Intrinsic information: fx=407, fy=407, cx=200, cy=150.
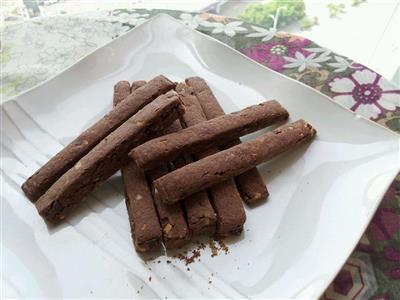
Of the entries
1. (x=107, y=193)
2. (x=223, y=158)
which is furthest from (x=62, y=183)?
(x=223, y=158)

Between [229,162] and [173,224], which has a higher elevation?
[229,162]

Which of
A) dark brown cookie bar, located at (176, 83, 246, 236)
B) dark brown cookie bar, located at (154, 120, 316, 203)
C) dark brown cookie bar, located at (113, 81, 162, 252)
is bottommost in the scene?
dark brown cookie bar, located at (113, 81, 162, 252)

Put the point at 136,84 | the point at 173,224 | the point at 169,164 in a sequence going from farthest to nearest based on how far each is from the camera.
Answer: the point at 136,84
the point at 169,164
the point at 173,224

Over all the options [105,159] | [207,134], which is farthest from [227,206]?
[105,159]

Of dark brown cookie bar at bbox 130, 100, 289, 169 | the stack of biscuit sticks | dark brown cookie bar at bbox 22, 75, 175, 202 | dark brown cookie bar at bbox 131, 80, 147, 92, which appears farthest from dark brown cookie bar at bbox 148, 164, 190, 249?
dark brown cookie bar at bbox 131, 80, 147, 92

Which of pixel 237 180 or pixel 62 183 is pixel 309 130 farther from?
pixel 62 183

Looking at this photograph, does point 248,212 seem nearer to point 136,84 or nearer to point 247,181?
point 247,181

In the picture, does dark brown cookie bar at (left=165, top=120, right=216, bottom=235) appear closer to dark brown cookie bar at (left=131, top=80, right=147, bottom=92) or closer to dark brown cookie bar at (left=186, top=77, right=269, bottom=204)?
dark brown cookie bar at (left=186, top=77, right=269, bottom=204)

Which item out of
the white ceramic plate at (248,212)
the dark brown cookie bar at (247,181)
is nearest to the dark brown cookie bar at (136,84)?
the white ceramic plate at (248,212)
